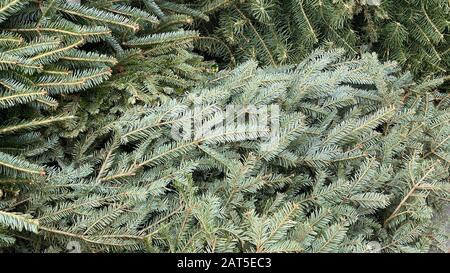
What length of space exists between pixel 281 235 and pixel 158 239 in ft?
1.32

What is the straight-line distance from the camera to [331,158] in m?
2.00

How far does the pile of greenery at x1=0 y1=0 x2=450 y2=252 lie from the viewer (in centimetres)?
168

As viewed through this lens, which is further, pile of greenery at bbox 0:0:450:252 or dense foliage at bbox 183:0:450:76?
dense foliage at bbox 183:0:450:76

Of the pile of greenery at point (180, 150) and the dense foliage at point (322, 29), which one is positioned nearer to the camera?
the pile of greenery at point (180, 150)

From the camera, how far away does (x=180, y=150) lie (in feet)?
6.04

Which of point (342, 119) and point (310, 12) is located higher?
point (310, 12)

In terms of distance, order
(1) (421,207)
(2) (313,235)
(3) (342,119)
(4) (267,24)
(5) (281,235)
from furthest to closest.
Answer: (4) (267,24) < (3) (342,119) < (1) (421,207) < (2) (313,235) < (5) (281,235)

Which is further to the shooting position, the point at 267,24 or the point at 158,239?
the point at 267,24

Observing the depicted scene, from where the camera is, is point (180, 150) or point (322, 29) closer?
point (180, 150)

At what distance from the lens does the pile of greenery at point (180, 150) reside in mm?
1683

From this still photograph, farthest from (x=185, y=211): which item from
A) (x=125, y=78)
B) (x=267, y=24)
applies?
(x=267, y=24)

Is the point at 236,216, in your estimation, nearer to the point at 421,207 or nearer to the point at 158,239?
the point at 158,239

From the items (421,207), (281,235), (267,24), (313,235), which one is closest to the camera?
(281,235)

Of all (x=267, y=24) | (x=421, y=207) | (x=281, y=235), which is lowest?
(x=421, y=207)
